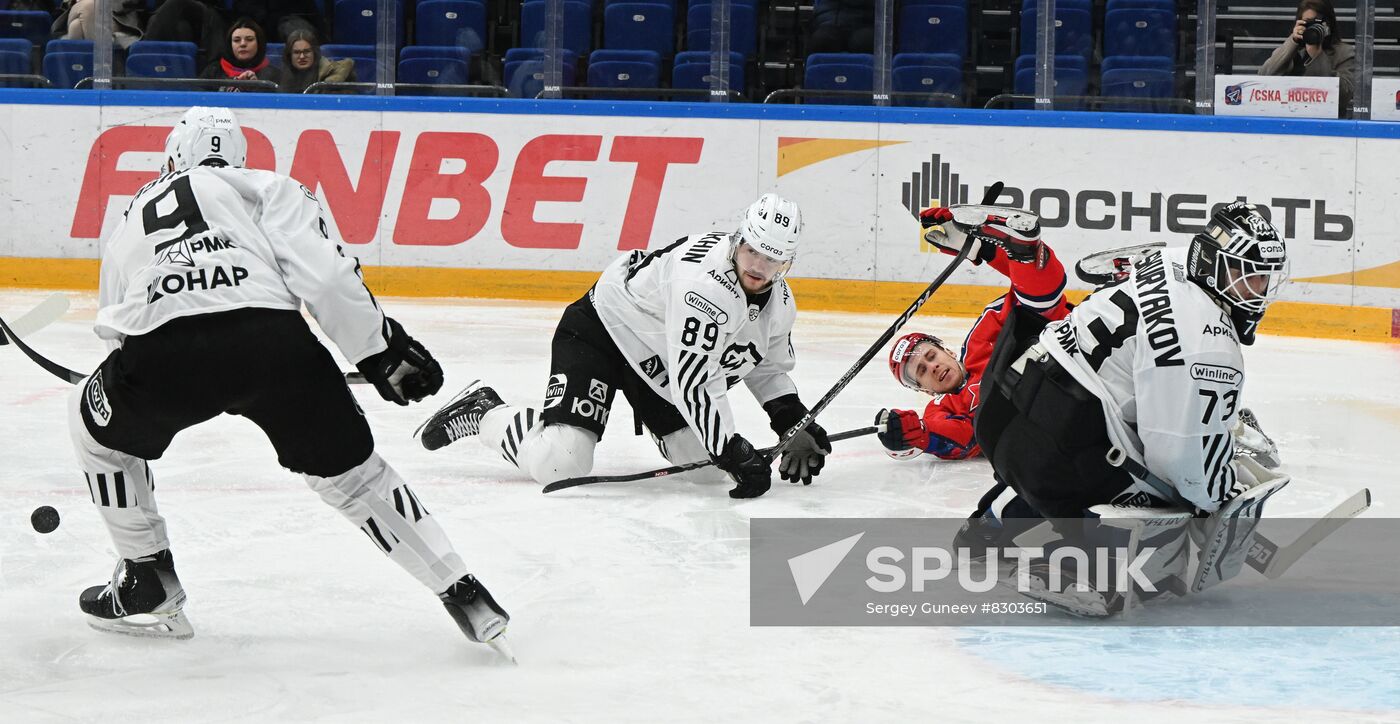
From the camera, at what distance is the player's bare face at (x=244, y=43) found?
889cm

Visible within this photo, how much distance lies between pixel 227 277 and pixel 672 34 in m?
6.52

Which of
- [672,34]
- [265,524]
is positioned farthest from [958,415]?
[672,34]

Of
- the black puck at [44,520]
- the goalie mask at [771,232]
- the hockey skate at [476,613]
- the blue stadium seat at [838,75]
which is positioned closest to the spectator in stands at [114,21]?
the blue stadium seat at [838,75]

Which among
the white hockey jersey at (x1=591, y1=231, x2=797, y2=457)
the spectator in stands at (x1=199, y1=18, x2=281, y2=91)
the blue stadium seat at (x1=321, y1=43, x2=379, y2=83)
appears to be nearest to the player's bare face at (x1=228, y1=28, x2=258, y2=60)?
the spectator in stands at (x1=199, y1=18, x2=281, y2=91)

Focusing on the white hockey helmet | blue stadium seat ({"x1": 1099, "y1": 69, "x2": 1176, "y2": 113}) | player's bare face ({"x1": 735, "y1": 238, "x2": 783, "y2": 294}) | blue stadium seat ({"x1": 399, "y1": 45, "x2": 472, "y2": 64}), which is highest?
blue stadium seat ({"x1": 399, "y1": 45, "x2": 472, "y2": 64})

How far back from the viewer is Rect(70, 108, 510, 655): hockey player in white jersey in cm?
276

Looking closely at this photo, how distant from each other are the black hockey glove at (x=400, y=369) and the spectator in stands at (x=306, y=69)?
252 inches

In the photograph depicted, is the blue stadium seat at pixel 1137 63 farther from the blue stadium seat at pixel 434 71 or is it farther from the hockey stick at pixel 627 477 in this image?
the hockey stick at pixel 627 477

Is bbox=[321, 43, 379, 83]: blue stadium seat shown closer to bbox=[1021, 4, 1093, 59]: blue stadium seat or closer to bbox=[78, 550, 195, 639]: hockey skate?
bbox=[1021, 4, 1093, 59]: blue stadium seat

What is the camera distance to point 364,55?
29.5 feet

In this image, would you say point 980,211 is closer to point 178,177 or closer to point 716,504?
point 716,504

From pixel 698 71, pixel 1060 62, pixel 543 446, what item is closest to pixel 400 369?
pixel 543 446

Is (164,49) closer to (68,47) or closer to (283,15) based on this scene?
(68,47)

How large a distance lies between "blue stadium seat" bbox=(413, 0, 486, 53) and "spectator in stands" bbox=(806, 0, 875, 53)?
196 cm
